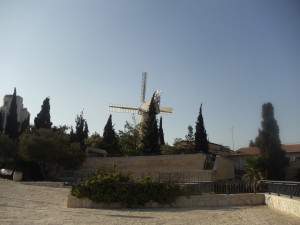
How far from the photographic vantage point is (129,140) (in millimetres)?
42875

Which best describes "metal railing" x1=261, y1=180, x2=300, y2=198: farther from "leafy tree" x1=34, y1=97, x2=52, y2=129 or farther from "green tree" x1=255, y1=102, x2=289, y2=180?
"leafy tree" x1=34, y1=97, x2=52, y2=129

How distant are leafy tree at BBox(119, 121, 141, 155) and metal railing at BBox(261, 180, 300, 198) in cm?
2729

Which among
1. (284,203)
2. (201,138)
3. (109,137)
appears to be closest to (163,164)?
(201,138)

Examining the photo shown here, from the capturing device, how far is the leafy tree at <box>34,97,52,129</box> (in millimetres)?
40625

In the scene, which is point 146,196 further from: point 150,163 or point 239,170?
point 239,170

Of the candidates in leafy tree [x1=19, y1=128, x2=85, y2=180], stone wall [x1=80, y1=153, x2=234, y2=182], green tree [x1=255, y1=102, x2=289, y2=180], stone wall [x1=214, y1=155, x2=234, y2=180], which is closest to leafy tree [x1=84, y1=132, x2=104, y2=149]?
stone wall [x1=80, y1=153, x2=234, y2=182]

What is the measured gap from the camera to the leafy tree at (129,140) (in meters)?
41.5

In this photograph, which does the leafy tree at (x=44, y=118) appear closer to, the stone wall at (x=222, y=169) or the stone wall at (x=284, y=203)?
the stone wall at (x=222, y=169)

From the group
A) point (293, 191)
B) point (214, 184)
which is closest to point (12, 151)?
point (214, 184)

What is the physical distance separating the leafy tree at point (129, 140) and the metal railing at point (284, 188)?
2729cm

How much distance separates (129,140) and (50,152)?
15780 millimetres

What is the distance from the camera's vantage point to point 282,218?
10.5m

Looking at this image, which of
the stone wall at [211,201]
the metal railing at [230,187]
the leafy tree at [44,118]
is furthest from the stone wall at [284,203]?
the leafy tree at [44,118]

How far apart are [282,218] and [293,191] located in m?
1.61
